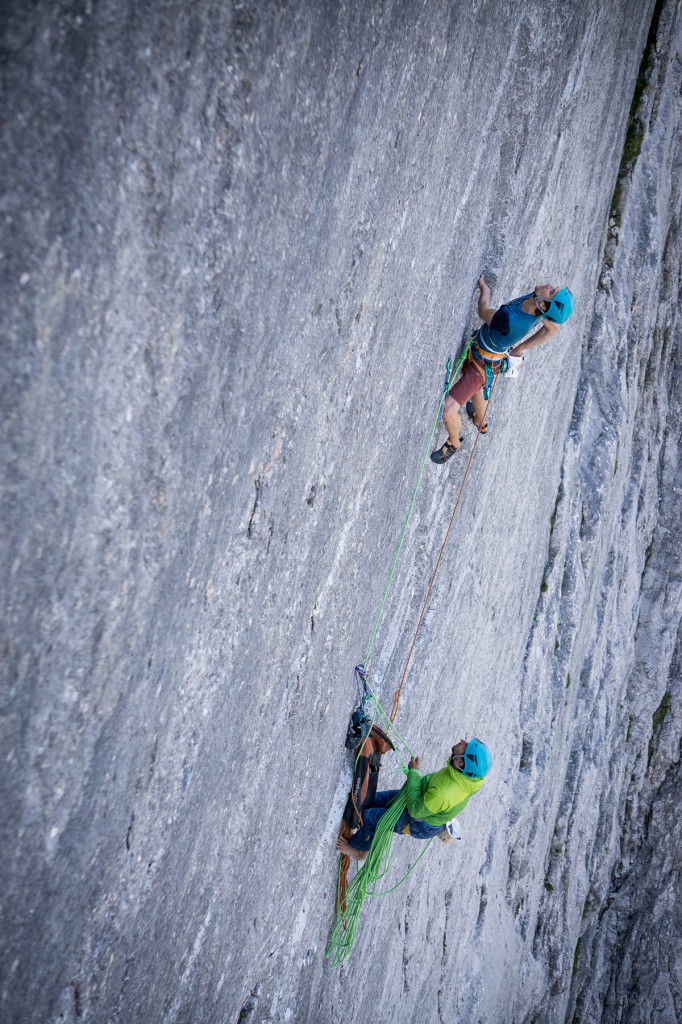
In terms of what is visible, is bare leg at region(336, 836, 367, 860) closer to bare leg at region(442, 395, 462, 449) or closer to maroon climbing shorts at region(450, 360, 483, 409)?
bare leg at region(442, 395, 462, 449)

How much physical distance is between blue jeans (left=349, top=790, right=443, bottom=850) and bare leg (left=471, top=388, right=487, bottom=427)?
9.45 ft

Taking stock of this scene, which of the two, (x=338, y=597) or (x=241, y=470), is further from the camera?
(x=338, y=597)

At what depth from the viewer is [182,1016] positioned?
3955 millimetres

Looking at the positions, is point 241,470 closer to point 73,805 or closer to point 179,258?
point 179,258

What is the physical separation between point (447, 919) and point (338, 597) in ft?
15.9

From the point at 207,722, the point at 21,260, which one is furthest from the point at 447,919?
the point at 21,260

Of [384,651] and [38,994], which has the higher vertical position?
[384,651]

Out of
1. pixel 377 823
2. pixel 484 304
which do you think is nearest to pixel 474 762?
pixel 377 823

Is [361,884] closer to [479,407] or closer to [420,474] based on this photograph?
[420,474]

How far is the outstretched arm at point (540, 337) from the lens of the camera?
580 cm

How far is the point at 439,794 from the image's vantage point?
220 inches

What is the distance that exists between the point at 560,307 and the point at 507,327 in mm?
373

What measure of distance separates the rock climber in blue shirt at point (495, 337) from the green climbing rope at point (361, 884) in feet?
7.99

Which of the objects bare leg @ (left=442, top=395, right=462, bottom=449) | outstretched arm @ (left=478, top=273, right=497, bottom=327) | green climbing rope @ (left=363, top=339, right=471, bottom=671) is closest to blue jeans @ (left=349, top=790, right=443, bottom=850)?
green climbing rope @ (left=363, top=339, right=471, bottom=671)
